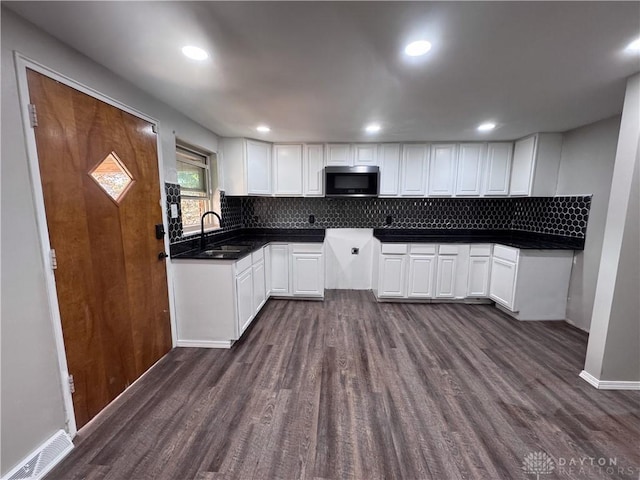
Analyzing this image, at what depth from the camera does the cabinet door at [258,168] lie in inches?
134

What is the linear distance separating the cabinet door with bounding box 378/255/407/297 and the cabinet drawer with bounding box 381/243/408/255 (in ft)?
0.20

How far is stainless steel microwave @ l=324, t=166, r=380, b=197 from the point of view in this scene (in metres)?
3.54

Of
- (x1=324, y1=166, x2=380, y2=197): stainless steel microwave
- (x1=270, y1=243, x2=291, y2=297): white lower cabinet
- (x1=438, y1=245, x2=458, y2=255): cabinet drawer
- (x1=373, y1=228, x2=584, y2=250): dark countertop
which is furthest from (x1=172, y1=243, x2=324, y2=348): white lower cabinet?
(x1=438, y1=245, x2=458, y2=255): cabinet drawer

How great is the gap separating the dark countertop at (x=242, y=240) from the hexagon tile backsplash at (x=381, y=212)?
12 cm

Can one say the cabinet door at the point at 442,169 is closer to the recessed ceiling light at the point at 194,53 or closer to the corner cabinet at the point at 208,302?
the corner cabinet at the point at 208,302

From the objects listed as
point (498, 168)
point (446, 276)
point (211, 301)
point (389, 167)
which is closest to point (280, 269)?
point (211, 301)

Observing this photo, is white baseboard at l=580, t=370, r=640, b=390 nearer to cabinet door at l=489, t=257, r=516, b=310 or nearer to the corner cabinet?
cabinet door at l=489, t=257, r=516, b=310

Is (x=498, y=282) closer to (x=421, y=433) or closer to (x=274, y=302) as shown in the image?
(x=421, y=433)

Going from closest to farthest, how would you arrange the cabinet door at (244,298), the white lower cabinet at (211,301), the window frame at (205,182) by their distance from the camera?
1. the white lower cabinet at (211,301)
2. the cabinet door at (244,298)
3. the window frame at (205,182)

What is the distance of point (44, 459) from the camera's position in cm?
129

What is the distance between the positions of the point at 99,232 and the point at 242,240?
1939 millimetres

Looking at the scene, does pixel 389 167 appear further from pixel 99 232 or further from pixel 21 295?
pixel 21 295

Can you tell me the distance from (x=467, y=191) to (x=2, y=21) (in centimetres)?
436

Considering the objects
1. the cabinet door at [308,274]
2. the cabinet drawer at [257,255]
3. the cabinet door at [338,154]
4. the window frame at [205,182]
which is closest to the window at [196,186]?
the window frame at [205,182]
